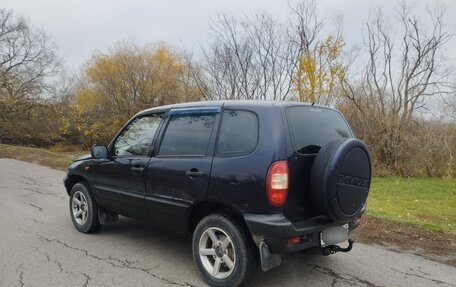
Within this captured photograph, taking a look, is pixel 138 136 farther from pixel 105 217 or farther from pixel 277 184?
pixel 277 184

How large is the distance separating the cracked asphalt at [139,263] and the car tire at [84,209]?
12 centimetres

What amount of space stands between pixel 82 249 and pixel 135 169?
1.24m

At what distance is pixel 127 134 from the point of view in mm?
5078

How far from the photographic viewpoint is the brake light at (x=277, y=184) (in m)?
3.37

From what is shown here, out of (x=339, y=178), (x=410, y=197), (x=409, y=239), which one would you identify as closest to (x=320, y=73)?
(x=410, y=197)

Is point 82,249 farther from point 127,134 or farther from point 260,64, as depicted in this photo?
point 260,64

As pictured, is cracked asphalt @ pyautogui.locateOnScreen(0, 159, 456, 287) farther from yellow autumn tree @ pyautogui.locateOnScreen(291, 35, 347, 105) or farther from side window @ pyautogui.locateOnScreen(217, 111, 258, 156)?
yellow autumn tree @ pyautogui.locateOnScreen(291, 35, 347, 105)

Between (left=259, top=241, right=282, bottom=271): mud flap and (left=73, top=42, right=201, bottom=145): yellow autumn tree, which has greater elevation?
(left=73, top=42, right=201, bottom=145): yellow autumn tree

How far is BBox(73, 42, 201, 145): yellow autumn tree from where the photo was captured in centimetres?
2372

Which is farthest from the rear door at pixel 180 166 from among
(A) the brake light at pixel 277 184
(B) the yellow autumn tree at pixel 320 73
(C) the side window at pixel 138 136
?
(B) the yellow autumn tree at pixel 320 73

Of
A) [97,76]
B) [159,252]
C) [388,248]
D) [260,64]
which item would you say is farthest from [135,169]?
[97,76]

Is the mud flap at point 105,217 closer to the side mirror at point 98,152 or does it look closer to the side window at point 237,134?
the side mirror at point 98,152

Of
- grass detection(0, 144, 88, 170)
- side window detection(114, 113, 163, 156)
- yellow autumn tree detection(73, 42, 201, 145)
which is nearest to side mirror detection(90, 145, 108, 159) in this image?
side window detection(114, 113, 163, 156)

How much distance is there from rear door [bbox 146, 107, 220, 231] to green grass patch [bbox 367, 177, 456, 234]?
14.3ft
